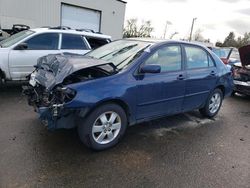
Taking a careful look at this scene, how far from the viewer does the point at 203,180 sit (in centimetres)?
330

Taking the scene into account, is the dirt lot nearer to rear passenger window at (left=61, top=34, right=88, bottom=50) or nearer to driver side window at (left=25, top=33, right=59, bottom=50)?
driver side window at (left=25, top=33, right=59, bottom=50)

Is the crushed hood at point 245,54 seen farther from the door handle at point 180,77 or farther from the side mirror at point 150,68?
the side mirror at point 150,68

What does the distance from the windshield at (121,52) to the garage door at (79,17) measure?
40.1 feet

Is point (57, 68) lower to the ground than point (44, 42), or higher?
lower

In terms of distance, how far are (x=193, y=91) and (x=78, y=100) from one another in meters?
2.48

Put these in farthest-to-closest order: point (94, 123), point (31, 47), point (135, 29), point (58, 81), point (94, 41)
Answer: point (135, 29) → point (94, 41) → point (31, 47) → point (94, 123) → point (58, 81)

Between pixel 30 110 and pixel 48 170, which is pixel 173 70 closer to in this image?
pixel 48 170

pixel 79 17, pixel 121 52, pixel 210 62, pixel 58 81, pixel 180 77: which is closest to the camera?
pixel 58 81

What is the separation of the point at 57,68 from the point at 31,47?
3.26 meters

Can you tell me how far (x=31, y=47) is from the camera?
22.0ft

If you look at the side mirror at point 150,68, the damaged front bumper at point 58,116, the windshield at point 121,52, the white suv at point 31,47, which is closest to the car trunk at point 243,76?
the windshield at point 121,52

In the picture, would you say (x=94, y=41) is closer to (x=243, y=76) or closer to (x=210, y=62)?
(x=210, y=62)

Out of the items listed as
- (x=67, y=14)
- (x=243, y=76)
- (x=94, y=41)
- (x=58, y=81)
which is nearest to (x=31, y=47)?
(x=94, y=41)

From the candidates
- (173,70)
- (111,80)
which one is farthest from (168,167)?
(173,70)
